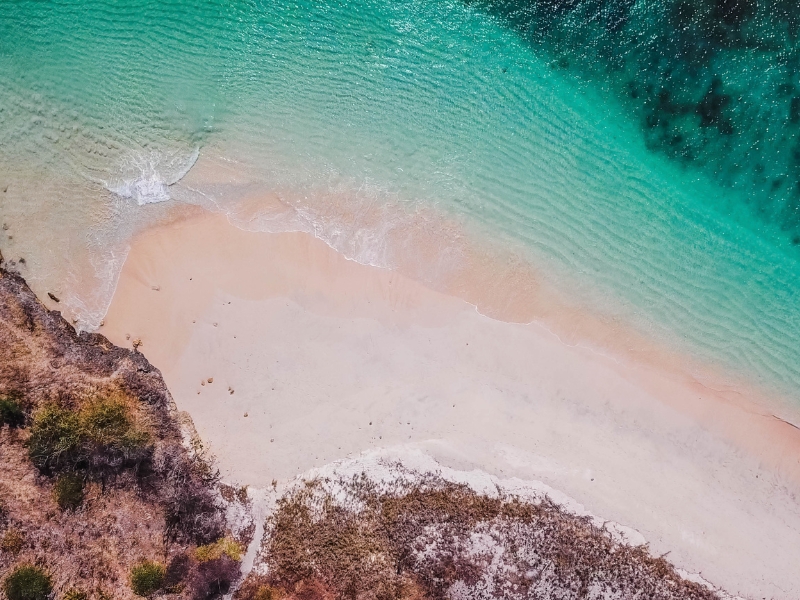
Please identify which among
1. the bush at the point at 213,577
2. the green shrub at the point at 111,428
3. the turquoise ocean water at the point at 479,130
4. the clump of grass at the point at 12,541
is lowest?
the clump of grass at the point at 12,541

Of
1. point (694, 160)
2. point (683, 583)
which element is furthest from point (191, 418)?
point (694, 160)

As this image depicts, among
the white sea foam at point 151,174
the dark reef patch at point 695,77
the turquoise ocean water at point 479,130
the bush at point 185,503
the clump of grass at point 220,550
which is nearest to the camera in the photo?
the clump of grass at point 220,550

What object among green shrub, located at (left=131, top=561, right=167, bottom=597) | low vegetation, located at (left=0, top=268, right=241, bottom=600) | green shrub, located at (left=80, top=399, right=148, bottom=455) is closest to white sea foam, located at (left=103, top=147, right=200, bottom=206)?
low vegetation, located at (left=0, top=268, right=241, bottom=600)

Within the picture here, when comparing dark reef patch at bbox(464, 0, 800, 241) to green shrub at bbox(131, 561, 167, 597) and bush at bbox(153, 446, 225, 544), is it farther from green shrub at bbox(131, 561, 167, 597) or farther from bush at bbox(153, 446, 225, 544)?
green shrub at bbox(131, 561, 167, 597)

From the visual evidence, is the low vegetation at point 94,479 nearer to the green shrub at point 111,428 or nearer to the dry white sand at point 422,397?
the green shrub at point 111,428

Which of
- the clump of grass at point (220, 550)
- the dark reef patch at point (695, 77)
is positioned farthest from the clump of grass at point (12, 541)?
the dark reef patch at point (695, 77)

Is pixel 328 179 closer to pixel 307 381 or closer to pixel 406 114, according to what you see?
pixel 406 114

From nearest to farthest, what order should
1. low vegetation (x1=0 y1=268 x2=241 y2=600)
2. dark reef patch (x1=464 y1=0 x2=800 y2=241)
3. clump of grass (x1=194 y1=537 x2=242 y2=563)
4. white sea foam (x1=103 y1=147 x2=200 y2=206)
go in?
low vegetation (x1=0 y1=268 x2=241 y2=600) < clump of grass (x1=194 y1=537 x2=242 y2=563) < white sea foam (x1=103 y1=147 x2=200 y2=206) < dark reef patch (x1=464 y1=0 x2=800 y2=241)
